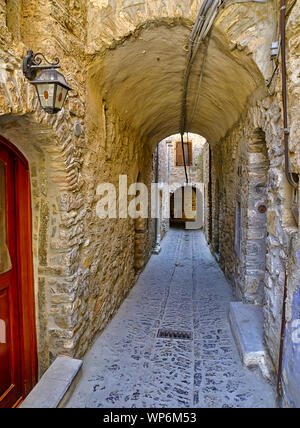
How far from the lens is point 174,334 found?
13.5 feet

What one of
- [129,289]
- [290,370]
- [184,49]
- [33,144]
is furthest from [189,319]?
[184,49]

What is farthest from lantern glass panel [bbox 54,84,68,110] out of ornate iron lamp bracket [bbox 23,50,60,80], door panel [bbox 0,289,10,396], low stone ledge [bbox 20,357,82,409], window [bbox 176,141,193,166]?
window [bbox 176,141,193,166]

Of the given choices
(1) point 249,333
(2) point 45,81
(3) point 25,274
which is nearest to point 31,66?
(2) point 45,81

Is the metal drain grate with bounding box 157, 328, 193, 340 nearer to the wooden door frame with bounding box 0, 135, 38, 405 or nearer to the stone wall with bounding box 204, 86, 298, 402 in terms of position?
the stone wall with bounding box 204, 86, 298, 402

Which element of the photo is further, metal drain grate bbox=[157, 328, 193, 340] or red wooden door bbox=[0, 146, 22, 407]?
metal drain grate bbox=[157, 328, 193, 340]

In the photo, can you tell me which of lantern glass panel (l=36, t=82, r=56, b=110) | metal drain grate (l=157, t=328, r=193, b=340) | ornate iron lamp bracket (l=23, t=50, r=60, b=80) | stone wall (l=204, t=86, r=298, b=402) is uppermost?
ornate iron lamp bracket (l=23, t=50, r=60, b=80)

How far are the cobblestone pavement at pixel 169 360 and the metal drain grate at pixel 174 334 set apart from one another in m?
0.07

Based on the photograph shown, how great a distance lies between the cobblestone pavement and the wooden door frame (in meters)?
0.52

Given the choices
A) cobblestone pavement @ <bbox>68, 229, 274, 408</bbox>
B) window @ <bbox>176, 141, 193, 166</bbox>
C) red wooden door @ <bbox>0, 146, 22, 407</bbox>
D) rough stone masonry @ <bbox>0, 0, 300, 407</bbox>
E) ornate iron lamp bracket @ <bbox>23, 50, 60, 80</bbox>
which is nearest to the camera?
ornate iron lamp bracket @ <bbox>23, 50, 60, 80</bbox>

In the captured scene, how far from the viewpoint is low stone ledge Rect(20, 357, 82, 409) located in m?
2.39

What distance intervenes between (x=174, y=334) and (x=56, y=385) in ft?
6.15

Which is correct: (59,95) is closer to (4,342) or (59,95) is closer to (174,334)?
(4,342)

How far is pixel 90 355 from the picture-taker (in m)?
3.48
